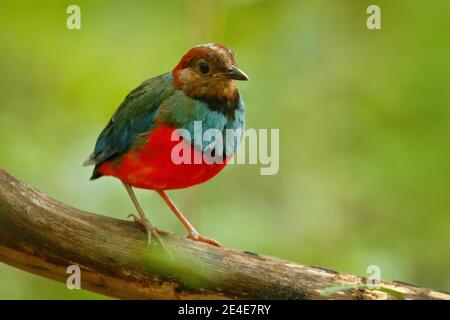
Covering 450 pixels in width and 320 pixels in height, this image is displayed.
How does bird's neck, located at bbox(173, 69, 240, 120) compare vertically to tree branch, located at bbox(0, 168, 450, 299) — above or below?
above

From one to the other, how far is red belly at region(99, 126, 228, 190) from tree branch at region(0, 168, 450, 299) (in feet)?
1.27

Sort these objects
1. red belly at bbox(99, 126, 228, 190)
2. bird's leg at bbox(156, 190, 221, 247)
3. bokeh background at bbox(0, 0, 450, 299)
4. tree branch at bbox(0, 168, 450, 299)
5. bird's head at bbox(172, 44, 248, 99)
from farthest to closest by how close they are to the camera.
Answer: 1. bokeh background at bbox(0, 0, 450, 299)
2. bird's leg at bbox(156, 190, 221, 247)
3. bird's head at bbox(172, 44, 248, 99)
4. red belly at bbox(99, 126, 228, 190)
5. tree branch at bbox(0, 168, 450, 299)

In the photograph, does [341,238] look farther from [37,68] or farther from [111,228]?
[37,68]

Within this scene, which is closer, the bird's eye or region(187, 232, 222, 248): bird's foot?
the bird's eye

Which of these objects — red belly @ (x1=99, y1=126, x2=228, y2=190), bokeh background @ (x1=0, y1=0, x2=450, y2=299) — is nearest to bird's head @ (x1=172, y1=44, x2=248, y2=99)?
red belly @ (x1=99, y1=126, x2=228, y2=190)

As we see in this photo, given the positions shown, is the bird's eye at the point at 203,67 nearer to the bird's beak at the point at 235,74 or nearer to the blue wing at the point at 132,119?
the bird's beak at the point at 235,74

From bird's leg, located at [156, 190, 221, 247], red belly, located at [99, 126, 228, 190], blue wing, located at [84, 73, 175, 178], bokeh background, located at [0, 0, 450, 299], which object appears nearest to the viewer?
red belly, located at [99, 126, 228, 190]

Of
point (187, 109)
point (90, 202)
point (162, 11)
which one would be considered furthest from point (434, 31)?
point (90, 202)

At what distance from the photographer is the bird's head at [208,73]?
444cm

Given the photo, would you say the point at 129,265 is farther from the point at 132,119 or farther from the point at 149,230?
the point at 132,119

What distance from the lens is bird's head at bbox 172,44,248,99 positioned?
4.44m

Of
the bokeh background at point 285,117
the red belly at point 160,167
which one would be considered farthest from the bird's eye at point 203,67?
the bokeh background at point 285,117

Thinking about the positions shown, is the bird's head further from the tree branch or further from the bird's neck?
the tree branch
